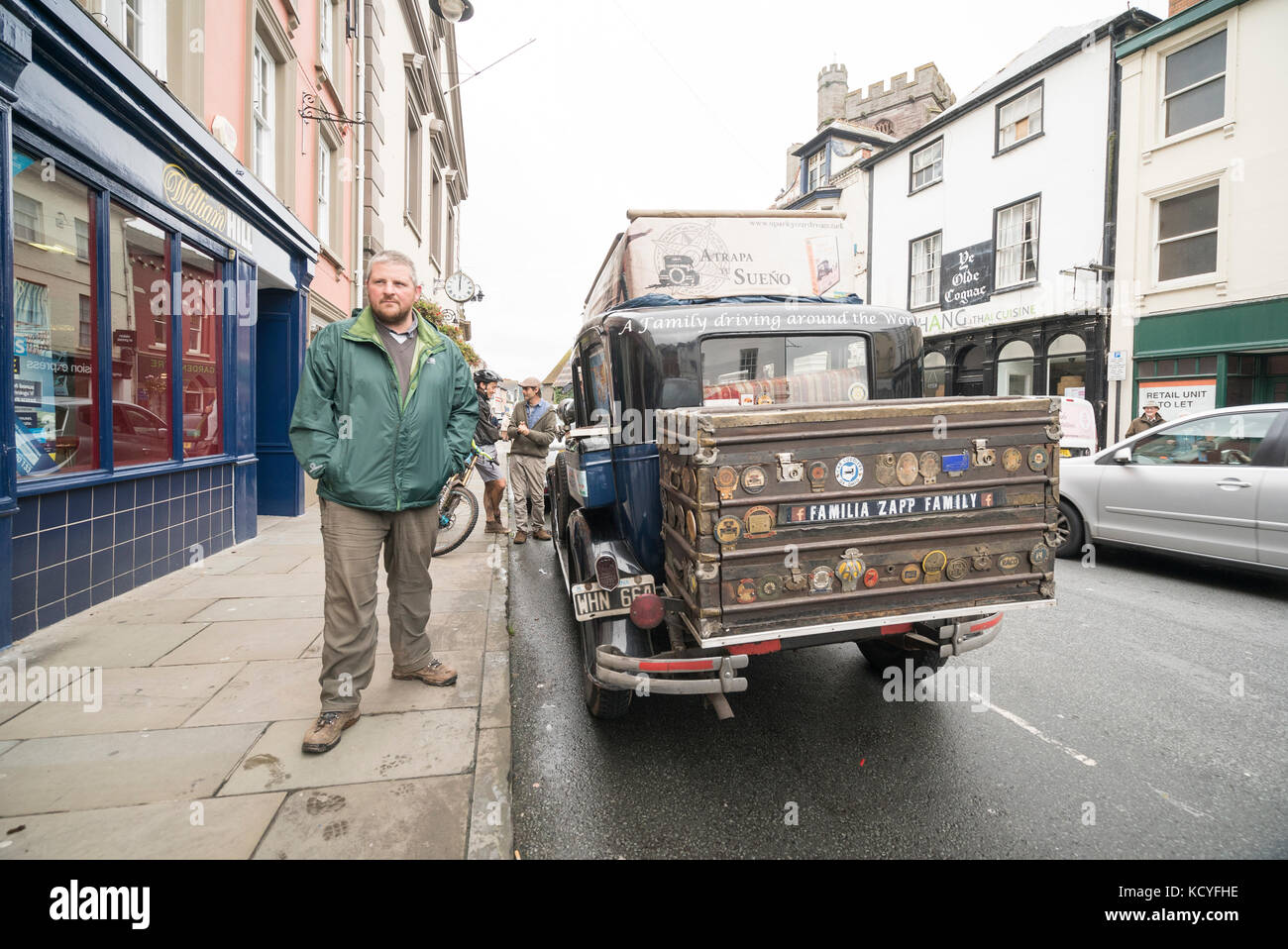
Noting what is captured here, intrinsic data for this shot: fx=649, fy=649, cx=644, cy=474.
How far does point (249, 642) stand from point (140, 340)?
3.29 metres

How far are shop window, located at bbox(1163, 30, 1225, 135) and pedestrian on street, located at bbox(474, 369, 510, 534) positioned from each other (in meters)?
15.1

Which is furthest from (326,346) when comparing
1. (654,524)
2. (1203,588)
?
(1203,588)

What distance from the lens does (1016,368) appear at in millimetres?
17281

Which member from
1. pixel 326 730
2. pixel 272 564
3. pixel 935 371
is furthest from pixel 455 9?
pixel 935 371

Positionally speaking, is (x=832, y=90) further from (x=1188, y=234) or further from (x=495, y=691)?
(x=495, y=691)

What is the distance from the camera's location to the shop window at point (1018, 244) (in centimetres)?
1648

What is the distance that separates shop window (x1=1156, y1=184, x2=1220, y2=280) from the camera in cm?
1294

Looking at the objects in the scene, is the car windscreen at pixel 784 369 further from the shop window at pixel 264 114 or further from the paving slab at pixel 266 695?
the shop window at pixel 264 114

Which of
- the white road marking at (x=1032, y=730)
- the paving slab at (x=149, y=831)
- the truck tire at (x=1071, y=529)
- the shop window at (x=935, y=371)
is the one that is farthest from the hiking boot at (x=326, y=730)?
the shop window at (x=935, y=371)

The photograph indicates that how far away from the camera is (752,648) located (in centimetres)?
273

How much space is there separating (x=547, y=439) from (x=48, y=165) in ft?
16.4

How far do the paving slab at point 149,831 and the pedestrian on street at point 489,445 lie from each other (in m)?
5.08

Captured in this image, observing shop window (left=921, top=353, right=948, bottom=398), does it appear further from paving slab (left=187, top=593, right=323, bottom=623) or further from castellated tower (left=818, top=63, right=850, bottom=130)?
paving slab (left=187, top=593, right=323, bottom=623)
